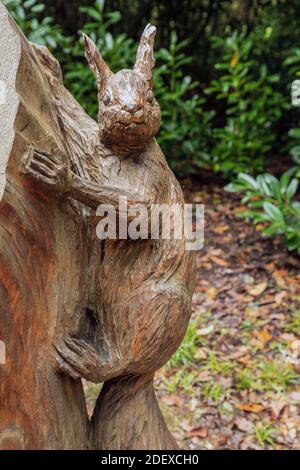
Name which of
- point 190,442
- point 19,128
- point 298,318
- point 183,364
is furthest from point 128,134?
point 298,318

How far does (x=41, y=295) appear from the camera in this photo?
1.24 metres

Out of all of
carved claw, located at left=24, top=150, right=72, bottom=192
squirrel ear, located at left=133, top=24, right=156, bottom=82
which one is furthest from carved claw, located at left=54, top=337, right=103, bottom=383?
squirrel ear, located at left=133, top=24, right=156, bottom=82

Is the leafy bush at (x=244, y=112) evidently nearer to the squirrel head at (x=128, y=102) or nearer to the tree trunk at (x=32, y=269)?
the squirrel head at (x=128, y=102)

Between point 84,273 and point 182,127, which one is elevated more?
point 182,127

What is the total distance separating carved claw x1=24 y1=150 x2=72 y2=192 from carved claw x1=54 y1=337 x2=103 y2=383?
37 cm

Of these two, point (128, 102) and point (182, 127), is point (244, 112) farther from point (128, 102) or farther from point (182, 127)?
point (128, 102)

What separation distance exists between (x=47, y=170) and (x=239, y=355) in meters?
1.95

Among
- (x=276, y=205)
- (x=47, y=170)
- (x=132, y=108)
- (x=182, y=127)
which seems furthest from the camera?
(x=182, y=127)

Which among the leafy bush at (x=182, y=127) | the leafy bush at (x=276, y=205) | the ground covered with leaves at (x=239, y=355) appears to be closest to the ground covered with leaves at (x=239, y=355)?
the ground covered with leaves at (x=239, y=355)

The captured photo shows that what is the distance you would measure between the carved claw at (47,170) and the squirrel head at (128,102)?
0.19 metres

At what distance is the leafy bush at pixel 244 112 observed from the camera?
363 cm

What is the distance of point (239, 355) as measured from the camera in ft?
9.26

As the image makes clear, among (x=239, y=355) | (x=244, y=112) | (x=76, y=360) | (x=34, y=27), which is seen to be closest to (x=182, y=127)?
(x=244, y=112)

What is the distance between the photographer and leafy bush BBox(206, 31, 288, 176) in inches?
143
